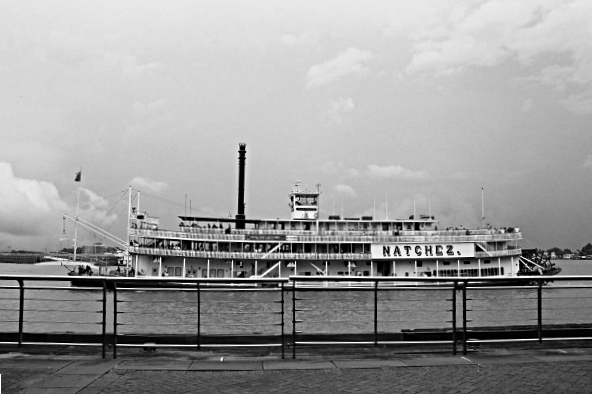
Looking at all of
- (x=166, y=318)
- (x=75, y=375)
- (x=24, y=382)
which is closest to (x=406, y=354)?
(x=75, y=375)

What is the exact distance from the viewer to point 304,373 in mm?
5555

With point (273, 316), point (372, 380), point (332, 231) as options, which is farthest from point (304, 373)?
point (332, 231)

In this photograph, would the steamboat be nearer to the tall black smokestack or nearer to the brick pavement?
the tall black smokestack

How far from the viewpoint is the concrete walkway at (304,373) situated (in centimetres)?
494

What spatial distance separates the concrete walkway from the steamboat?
31.3 meters

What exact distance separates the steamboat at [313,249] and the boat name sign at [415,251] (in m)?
0.06

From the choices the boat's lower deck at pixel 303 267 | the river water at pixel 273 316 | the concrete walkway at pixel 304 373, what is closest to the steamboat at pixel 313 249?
the boat's lower deck at pixel 303 267

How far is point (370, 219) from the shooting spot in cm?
4181

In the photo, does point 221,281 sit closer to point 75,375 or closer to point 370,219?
point 75,375

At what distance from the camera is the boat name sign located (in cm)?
3884

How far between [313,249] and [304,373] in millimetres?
34153

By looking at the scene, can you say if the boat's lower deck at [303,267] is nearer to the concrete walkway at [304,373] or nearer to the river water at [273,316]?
the river water at [273,316]

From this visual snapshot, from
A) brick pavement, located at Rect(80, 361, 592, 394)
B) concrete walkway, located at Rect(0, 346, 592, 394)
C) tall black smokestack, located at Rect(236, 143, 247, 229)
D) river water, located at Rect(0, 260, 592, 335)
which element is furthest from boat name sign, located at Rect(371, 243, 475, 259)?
brick pavement, located at Rect(80, 361, 592, 394)

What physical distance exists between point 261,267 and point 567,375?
34889 millimetres
